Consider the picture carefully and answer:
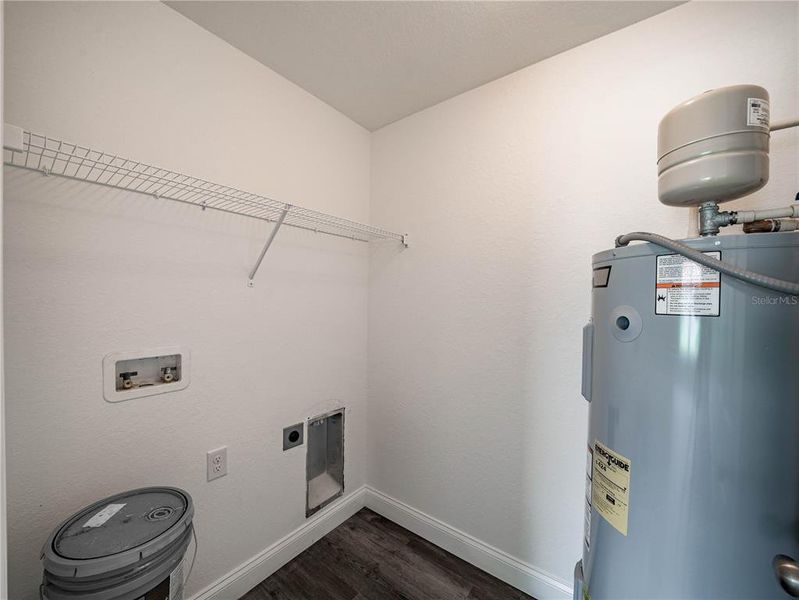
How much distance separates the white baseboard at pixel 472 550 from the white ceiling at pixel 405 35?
2357 millimetres

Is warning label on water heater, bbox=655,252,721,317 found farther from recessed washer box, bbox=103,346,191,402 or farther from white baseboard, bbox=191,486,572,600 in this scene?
recessed washer box, bbox=103,346,191,402

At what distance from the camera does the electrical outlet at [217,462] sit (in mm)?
1338

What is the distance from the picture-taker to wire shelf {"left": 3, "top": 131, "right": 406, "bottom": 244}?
3.02 ft

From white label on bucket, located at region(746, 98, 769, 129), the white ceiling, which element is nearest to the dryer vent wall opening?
the white ceiling

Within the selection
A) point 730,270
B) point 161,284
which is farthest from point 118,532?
point 730,270

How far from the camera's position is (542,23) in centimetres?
126

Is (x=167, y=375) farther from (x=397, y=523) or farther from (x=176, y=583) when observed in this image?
(x=397, y=523)

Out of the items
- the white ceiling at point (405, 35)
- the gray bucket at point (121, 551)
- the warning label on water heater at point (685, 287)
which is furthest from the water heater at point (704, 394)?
the gray bucket at point (121, 551)

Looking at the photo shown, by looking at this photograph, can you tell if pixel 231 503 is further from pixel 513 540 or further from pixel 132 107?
pixel 132 107

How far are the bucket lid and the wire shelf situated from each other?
3.31 feet

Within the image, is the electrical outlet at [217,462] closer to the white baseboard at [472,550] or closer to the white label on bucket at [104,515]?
the white label on bucket at [104,515]

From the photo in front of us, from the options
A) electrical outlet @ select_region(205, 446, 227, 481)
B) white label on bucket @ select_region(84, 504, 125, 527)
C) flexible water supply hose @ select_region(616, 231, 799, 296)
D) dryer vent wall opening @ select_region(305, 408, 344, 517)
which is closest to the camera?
flexible water supply hose @ select_region(616, 231, 799, 296)

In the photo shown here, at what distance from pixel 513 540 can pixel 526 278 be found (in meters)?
1.26

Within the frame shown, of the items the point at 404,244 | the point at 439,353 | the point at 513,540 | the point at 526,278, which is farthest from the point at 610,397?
the point at 404,244
